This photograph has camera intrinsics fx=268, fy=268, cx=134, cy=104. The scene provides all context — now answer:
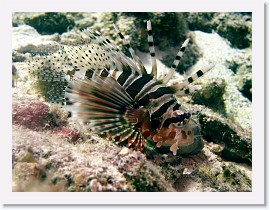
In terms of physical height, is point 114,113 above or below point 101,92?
below

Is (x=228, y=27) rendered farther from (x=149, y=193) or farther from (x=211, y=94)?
(x=149, y=193)

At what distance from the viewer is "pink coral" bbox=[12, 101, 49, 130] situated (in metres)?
4.31

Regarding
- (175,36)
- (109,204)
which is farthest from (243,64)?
(109,204)

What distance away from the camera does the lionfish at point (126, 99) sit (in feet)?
11.0

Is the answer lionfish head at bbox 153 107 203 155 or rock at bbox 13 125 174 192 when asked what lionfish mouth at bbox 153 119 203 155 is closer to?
lionfish head at bbox 153 107 203 155

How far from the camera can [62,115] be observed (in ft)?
14.9

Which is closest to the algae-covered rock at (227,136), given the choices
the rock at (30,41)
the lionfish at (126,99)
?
the lionfish at (126,99)

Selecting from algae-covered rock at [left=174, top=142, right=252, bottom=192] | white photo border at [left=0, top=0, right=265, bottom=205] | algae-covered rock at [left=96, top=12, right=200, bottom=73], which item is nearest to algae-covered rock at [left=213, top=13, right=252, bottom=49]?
algae-covered rock at [left=96, top=12, right=200, bottom=73]

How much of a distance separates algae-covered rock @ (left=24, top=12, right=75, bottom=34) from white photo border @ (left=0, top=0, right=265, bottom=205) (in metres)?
2.40

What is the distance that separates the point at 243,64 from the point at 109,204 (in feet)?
26.3

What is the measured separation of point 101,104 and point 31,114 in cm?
161

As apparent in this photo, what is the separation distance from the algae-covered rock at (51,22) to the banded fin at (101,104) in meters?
6.33

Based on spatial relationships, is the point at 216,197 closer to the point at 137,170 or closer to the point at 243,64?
the point at 137,170
